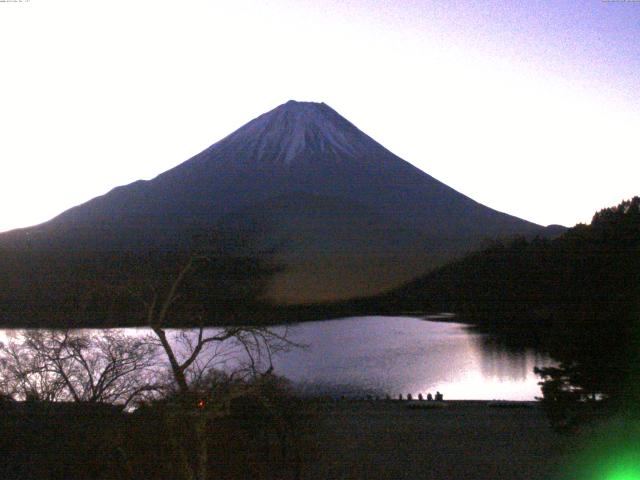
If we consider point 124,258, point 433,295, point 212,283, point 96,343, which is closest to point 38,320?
point 96,343

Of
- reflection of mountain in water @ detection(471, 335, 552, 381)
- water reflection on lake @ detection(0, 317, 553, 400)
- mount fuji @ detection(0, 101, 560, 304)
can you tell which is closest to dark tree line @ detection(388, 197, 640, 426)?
water reflection on lake @ detection(0, 317, 553, 400)

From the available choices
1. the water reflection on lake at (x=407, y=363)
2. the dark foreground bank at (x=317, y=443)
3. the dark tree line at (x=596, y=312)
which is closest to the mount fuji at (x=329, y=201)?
the water reflection on lake at (x=407, y=363)

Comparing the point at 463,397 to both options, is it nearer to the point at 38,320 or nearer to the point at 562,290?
the point at 562,290

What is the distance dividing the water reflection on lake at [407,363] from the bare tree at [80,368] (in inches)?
171

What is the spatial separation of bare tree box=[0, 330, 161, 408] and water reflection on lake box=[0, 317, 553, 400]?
4352mm

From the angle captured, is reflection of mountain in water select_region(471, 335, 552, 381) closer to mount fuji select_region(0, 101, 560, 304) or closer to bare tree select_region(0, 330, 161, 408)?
mount fuji select_region(0, 101, 560, 304)

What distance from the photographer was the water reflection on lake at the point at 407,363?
12.0 m

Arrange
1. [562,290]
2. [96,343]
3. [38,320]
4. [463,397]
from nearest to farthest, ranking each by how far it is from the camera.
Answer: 1. [96,343]
2. [38,320]
3. [562,290]
4. [463,397]

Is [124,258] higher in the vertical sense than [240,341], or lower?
higher

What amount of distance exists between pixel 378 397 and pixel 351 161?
86.3 feet

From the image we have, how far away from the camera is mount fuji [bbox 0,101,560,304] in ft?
70.0

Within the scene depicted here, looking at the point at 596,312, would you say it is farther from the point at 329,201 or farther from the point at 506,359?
the point at 329,201

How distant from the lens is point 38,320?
5836 mm

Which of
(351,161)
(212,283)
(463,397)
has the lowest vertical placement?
(463,397)
